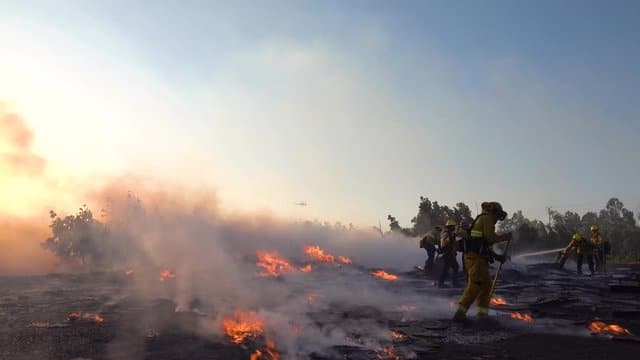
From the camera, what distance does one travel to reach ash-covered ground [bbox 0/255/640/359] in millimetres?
7145

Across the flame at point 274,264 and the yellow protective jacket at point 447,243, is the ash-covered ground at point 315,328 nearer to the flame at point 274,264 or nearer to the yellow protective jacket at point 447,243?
the yellow protective jacket at point 447,243

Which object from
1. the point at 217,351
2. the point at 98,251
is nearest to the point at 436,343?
the point at 217,351

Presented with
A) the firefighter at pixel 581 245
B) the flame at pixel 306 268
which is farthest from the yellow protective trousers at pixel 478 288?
the flame at pixel 306 268

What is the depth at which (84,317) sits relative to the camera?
1084 centimetres

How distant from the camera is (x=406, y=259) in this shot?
3809cm

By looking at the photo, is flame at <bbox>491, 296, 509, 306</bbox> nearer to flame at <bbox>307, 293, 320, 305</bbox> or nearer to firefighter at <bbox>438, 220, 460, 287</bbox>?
firefighter at <bbox>438, 220, 460, 287</bbox>

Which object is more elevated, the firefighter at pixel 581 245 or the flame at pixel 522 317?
the firefighter at pixel 581 245

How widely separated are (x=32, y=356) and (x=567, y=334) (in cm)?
831

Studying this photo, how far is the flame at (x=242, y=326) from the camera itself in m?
8.13

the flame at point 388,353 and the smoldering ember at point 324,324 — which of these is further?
the smoldering ember at point 324,324

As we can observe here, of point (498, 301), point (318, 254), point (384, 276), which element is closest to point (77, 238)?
point (318, 254)

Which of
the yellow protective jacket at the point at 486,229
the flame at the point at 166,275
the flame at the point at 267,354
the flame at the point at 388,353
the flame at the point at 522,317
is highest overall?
the yellow protective jacket at the point at 486,229

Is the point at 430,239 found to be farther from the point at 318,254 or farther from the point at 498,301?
the point at 318,254

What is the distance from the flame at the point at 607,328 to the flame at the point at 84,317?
939cm
